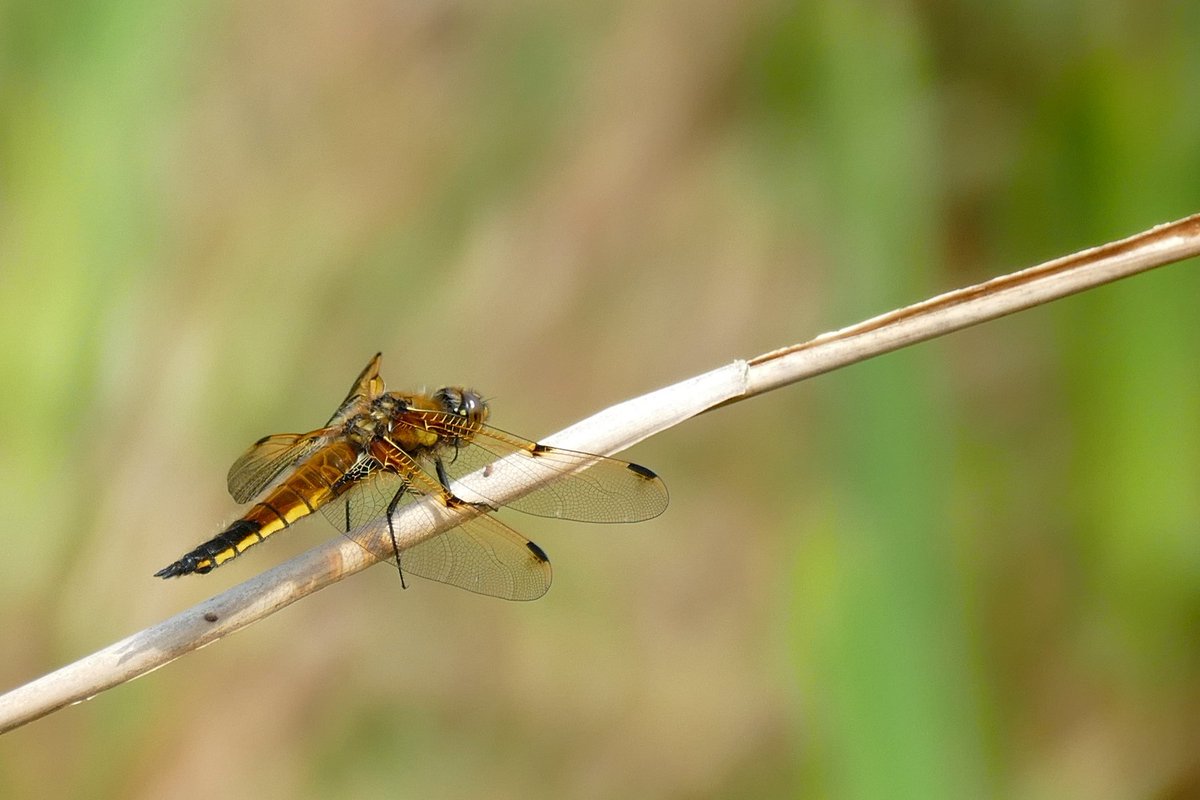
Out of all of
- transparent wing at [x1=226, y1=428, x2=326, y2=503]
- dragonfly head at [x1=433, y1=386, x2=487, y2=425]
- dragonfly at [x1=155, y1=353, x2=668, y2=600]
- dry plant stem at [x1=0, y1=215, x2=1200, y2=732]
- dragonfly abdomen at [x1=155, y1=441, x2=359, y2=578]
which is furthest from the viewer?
dragonfly head at [x1=433, y1=386, x2=487, y2=425]

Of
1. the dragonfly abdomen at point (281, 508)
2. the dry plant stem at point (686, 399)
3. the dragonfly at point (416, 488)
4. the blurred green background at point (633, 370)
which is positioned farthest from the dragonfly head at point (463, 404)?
the dry plant stem at point (686, 399)

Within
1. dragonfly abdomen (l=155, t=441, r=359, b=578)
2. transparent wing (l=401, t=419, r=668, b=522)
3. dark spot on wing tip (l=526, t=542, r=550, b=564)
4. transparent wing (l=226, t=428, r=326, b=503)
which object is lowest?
dark spot on wing tip (l=526, t=542, r=550, b=564)

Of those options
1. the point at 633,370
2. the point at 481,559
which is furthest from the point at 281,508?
the point at 633,370

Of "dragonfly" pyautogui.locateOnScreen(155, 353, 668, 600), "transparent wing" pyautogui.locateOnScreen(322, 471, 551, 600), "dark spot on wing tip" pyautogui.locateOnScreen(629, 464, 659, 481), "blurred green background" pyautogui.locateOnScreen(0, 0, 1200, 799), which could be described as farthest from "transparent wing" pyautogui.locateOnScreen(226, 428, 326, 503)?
"dark spot on wing tip" pyautogui.locateOnScreen(629, 464, 659, 481)

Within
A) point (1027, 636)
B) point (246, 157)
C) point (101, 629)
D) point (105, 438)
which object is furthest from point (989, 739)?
point (246, 157)

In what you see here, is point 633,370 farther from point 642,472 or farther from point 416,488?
point 416,488

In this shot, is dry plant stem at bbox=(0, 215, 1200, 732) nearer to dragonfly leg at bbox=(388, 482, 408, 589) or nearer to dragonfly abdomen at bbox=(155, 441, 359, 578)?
dragonfly leg at bbox=(388, 482, 408, 589)

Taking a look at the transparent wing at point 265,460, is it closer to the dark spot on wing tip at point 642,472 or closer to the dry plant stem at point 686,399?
the dark spot on wing tip at point 642,472
